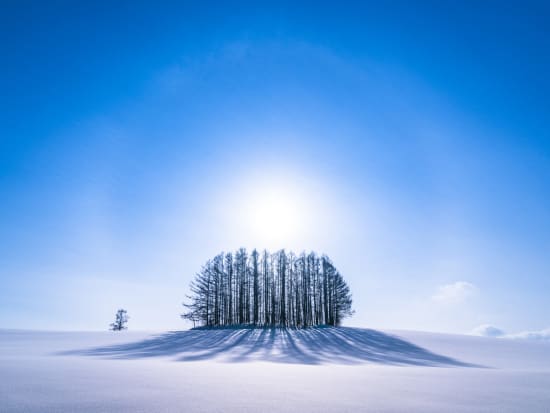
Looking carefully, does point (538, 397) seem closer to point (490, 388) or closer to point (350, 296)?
point (490, 388)

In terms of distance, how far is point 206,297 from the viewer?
4644 centimetres

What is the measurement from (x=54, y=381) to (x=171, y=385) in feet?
6.24

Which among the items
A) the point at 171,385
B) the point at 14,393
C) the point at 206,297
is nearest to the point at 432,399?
the point at 171,385

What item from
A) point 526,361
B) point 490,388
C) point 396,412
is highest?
point 396,412

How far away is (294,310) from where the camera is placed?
1874 inches

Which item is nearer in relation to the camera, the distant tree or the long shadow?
the long shadow

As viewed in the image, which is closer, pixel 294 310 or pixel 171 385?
pixel 171 385

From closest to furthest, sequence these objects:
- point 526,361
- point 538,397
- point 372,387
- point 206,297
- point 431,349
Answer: point 538,397 → point 372,387 → point 526,361 → point 431,349 → point 206,297

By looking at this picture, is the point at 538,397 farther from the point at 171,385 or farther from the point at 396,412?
the point at 171,385

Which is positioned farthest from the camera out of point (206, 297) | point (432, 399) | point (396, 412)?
point (206, 297)

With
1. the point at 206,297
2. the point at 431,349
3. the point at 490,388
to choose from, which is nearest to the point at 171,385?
the point at 490,388

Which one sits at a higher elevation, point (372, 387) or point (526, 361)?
point (372, 387)

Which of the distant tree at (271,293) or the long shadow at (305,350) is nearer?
the long shadow at (305,350)

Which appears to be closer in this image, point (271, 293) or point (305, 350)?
point (305, 350)
